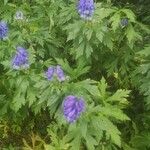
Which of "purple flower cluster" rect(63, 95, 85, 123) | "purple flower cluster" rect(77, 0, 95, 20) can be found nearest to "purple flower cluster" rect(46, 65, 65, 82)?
"purple flower cluster" rect(63, 95, 85, 123)

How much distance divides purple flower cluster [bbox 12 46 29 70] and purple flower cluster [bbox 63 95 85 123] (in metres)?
0.77

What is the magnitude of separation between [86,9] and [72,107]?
1.03 m

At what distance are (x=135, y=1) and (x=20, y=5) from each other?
4.89ft

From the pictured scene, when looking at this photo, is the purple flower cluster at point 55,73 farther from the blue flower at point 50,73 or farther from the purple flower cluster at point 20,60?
the purple flower cluster at point 20,60

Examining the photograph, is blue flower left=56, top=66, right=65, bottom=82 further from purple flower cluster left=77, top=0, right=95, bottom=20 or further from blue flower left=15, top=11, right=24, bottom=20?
blue flower left=15, top=11, right=24, bottom=20

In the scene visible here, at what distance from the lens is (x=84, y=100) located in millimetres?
3398

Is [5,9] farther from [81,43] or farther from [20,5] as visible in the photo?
[81,43]

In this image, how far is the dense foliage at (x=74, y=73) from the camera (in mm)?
3545

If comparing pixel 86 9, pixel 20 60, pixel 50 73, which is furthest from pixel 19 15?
pixel 50 73

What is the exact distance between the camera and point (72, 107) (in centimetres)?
322

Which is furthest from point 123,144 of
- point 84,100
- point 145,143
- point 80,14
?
point 80,14

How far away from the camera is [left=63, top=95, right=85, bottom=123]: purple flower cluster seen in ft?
10.5

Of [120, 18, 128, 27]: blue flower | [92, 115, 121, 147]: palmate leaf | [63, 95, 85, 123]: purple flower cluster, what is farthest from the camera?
[120, 18, 128, 27]: blue flower

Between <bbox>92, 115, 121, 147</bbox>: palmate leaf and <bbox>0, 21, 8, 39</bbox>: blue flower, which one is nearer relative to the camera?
<bbox>92, 115, 121, 147</bbox>: palmate leaf
